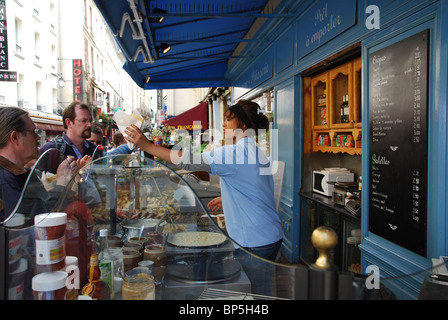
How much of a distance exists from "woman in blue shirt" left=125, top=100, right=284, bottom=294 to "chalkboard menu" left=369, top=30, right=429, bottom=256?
2.89ft

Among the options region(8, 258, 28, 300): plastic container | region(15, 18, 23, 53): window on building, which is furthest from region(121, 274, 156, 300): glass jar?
region(15, 18, 23, 53): window on building

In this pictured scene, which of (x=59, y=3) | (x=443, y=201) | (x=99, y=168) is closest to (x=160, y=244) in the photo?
(x=99, y=168)

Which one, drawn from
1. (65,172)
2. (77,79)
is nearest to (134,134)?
(65,172)

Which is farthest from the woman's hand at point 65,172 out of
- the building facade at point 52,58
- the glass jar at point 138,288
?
the building facade at point 52,58

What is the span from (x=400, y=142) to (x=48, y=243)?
2.22 m

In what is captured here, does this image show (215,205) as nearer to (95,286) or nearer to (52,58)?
(95,286)

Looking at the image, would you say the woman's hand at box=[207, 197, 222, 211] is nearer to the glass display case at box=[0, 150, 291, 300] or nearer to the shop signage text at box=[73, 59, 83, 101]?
the glass display case at box=[0, 150, 291, 300]

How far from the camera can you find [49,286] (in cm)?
115

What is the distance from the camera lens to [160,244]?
5.43ft

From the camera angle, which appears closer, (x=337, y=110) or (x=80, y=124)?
(x=80, y=124)

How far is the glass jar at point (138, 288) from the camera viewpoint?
4.19ft

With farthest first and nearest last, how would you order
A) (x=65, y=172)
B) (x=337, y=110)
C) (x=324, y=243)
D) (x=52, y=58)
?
(x=52, y=58), (x=337, y=110), (x=65, y=172), (x=324, y=243)

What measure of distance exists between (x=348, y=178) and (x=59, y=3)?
90.6 feet

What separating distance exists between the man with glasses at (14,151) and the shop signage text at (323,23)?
2.78 metres
